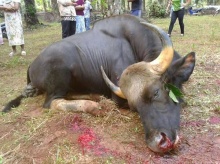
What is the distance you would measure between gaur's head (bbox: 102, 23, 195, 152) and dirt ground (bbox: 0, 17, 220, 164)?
173mm

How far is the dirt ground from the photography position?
312 cm

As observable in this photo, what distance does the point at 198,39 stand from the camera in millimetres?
10320

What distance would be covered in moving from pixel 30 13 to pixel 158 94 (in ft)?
50.8

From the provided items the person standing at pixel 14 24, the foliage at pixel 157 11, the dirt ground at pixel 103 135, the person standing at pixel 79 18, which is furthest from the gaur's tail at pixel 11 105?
the foliage at pixel 157 11

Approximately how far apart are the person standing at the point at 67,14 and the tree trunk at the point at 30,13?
1005cm

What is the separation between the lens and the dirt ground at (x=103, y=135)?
3121mm

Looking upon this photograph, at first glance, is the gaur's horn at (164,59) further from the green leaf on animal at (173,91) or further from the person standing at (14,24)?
the person standing at (14,24)

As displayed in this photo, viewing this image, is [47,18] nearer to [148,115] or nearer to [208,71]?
[208,71]

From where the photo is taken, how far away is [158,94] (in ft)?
11.0

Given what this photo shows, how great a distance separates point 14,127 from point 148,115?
6.47ft

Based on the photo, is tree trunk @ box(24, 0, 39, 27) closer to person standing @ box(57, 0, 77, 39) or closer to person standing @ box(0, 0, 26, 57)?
person standing @ box(0, 0, 26, 57)

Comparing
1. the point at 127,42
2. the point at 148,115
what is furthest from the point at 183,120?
the point at 127,42

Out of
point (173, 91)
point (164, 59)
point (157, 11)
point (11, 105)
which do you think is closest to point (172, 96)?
point (173, 91)

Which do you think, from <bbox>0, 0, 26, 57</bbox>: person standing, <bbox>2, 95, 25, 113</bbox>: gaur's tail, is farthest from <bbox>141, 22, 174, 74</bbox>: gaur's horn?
<bbox>0, 0, 26, 57</bbox>: person standing
